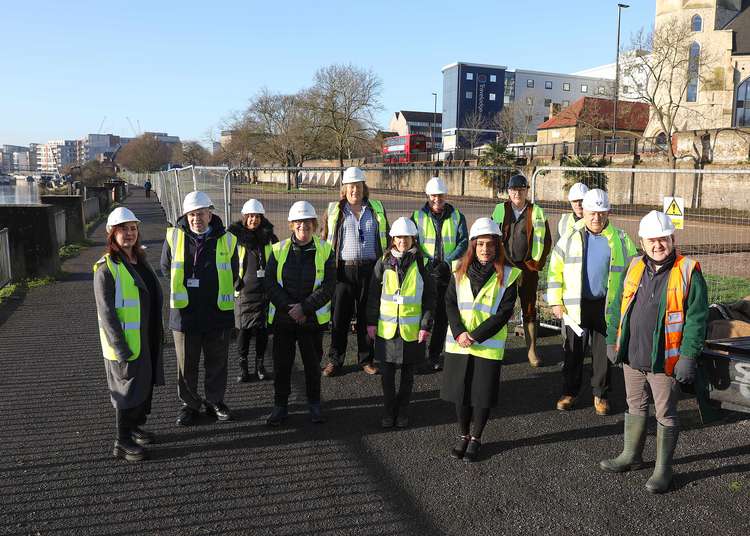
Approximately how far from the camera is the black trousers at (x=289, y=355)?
525cm

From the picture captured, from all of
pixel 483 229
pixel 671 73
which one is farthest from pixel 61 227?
pixel 671 73

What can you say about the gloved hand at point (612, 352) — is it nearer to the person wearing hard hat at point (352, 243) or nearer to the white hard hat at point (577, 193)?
the white hard hat at point (577, 193)

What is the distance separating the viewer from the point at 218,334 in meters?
5.32

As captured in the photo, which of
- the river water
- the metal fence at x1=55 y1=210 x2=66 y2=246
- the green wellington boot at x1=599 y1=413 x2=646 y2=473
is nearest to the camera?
the green wellington boot at x1=599 y1=413 x2=646 y2=473

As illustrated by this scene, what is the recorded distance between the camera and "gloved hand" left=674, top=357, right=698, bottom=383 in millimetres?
3973

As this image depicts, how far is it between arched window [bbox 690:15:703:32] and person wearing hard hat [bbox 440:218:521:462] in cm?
5136

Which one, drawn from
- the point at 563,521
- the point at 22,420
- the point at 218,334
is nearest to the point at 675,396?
the point at 563,521

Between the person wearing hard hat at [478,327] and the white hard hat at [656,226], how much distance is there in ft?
3.20

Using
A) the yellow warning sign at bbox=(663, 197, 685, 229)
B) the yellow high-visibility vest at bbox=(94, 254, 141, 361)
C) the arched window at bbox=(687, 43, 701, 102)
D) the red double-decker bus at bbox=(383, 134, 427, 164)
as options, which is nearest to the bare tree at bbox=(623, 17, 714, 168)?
the arched window at bbox=(687, 43, 701, 102)

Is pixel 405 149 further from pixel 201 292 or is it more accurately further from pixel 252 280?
pixel 201 292

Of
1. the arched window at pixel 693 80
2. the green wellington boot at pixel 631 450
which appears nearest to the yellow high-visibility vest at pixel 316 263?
the green wellington boot at pixel 631 450

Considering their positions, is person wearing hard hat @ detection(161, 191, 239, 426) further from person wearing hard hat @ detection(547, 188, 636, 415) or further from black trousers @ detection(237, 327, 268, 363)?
person wearing hard hat @ detection(547, 188, 636, 415)

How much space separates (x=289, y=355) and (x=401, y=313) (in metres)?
1.05

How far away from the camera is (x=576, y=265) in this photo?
5.60m
